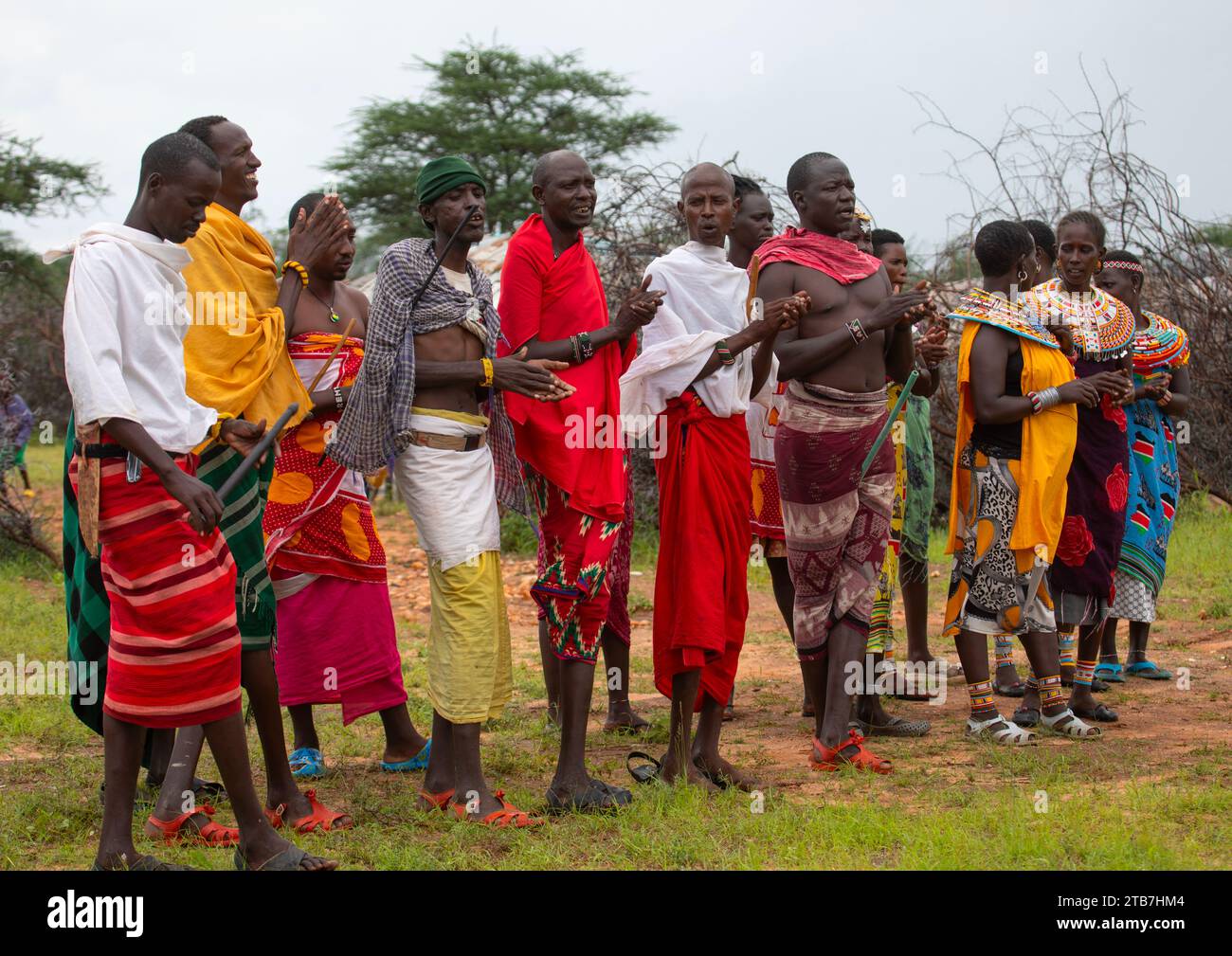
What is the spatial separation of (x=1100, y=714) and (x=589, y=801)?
8.37 ft

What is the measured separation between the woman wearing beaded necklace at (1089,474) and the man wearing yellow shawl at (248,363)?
125 inches

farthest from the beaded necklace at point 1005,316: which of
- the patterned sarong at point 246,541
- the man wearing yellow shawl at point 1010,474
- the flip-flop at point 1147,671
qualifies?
the patterned sarong at point 246,541

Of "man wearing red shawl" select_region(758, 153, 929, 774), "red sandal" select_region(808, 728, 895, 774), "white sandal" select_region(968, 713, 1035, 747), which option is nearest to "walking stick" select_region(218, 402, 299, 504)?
"man wearing red shawl" select_region(758, 153, 929, 774)

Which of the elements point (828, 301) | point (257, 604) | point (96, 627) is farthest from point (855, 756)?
point (96, 627)

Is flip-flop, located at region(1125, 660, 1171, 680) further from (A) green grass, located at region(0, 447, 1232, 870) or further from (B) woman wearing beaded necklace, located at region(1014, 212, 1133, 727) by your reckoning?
(B) woman wearing beaded necklace, located at region(1014, 212, 1133, 727)

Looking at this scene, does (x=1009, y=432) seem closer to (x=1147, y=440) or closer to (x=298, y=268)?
(x=1147, y=440)

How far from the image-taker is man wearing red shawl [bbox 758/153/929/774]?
4848mm

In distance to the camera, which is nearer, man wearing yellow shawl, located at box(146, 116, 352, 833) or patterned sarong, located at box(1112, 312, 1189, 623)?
man wearing yellow shawl, located at box(146, 116, 352, 833)

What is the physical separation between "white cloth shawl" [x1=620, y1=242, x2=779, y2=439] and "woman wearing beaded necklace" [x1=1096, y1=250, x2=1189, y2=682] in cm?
237

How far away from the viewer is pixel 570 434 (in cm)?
442

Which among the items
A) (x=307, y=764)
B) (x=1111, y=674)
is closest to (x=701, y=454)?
(x=307, y=764)

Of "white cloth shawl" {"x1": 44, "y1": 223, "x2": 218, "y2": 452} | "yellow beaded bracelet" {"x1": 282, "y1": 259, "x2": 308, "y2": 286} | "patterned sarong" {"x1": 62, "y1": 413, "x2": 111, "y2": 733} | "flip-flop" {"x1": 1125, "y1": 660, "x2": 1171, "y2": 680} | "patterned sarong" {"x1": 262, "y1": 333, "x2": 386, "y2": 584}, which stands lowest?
"flip-flop" {"x1": 1125, "y1": 660, "x2": 1171, "y2": 680}

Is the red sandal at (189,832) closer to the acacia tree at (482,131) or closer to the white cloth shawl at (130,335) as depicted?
the white cloth shawl at (130,335)

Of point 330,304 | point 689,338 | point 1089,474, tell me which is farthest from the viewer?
point 1089,474
